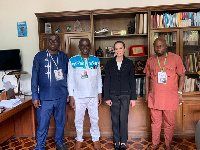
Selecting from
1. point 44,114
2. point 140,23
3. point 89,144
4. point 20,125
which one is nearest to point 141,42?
point 140,23

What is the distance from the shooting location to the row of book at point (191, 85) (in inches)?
113

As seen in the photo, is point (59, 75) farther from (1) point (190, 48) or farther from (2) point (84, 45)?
(1) point (190, 48)

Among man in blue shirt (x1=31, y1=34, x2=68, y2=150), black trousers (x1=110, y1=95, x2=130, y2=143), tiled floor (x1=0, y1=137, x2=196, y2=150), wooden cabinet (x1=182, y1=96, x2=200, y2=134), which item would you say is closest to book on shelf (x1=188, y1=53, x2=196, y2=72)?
wooden cabinet (x1=182, y1=96, x2=200, y2=134)

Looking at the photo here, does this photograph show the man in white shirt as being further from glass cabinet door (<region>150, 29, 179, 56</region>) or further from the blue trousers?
glass cabinet door (<region>150, 29, 179, 56</region>)

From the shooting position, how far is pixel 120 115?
2.48 metres

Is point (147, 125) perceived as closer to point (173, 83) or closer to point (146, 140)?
point (146, 140)

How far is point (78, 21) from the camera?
10.4ft

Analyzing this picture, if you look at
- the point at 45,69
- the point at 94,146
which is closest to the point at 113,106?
the point at 94,146

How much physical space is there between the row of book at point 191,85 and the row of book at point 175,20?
0.84 m

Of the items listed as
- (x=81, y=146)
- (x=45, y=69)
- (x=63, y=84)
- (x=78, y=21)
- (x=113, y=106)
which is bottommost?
(x=81, y=146)

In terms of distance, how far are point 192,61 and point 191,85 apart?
376 millimetres

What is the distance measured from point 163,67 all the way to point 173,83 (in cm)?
24

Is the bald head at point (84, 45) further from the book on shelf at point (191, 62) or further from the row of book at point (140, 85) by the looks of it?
the book on shelf at point (191, 62)

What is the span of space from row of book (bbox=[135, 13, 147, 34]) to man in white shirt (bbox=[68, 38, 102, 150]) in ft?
3.17
